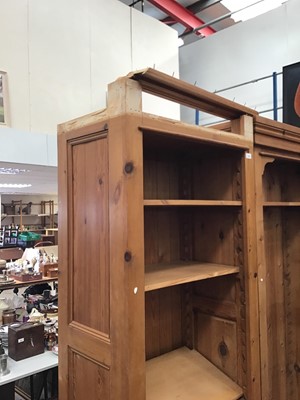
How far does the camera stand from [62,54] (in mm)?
3422

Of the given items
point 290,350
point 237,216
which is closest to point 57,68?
point 237,216

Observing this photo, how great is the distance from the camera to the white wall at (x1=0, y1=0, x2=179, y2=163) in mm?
3131

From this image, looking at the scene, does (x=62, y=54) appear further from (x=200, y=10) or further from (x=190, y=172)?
(x=200, y=10)

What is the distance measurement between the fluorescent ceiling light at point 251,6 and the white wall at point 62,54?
3.30 feet

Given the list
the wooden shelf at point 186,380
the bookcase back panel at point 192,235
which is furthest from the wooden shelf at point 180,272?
the wooden shelf at point 186,380

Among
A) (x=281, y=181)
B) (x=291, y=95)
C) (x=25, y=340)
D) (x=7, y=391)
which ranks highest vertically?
(x=291, y=95)

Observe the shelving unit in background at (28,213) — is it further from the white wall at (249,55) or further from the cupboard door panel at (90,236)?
the cupboard door panel at (90,236)

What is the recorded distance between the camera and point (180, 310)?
191 cm

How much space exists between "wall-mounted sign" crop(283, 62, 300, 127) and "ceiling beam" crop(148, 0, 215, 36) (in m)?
1.94

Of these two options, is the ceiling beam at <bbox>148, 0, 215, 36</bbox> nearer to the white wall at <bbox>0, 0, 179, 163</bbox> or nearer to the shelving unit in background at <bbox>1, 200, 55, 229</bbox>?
the white wall at <bbox>0, 0, 179, 163</bbox>

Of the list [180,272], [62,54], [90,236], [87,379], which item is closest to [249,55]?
[62,54]

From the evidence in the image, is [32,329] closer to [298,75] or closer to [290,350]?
[290,350]

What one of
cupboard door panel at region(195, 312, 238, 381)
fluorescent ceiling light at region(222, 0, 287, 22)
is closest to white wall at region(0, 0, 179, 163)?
fluorescent ceiling light at region(222, 0, 287, 22)

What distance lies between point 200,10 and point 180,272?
179 inches
